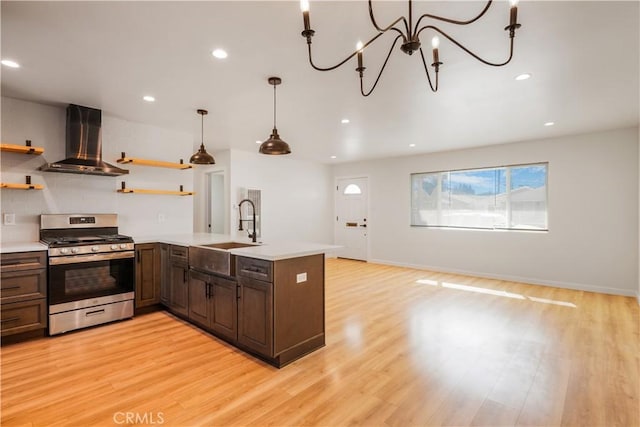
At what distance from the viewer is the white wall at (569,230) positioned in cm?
467

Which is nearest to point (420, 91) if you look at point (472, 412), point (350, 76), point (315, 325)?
point (350, 76)

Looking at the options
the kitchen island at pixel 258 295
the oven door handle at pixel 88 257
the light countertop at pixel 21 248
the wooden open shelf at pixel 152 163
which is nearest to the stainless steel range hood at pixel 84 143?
the wooden open shelf at pixel 152 163

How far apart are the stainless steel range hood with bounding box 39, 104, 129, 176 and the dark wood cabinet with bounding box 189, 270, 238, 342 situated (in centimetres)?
169

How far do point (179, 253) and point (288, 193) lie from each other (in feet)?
12.9

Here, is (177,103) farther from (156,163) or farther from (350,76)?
(350,76)

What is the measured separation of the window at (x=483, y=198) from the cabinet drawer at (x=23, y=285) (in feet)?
20.4

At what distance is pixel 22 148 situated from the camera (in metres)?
3.18

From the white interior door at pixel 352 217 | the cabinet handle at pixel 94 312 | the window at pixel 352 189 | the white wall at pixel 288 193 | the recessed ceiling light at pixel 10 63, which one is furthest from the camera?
the window at pixel 352 189

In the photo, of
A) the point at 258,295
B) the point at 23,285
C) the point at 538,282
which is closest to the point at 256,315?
the point at 258,295

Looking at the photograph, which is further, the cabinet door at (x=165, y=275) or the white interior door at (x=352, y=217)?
the white interior door at (x=352, y=217)

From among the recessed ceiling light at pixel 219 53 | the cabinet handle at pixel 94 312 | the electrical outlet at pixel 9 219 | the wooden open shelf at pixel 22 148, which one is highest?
the recessed ceiling light at pixel 219 53

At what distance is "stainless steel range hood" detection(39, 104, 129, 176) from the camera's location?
3.57 meters

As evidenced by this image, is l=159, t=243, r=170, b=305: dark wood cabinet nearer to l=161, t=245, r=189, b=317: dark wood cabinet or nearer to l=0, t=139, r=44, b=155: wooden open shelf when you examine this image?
l=161, t=245, r=189, b=317: dark wood cabinet

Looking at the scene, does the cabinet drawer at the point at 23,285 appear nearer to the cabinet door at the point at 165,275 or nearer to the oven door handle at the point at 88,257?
the oven door handle at the point at 88,257
